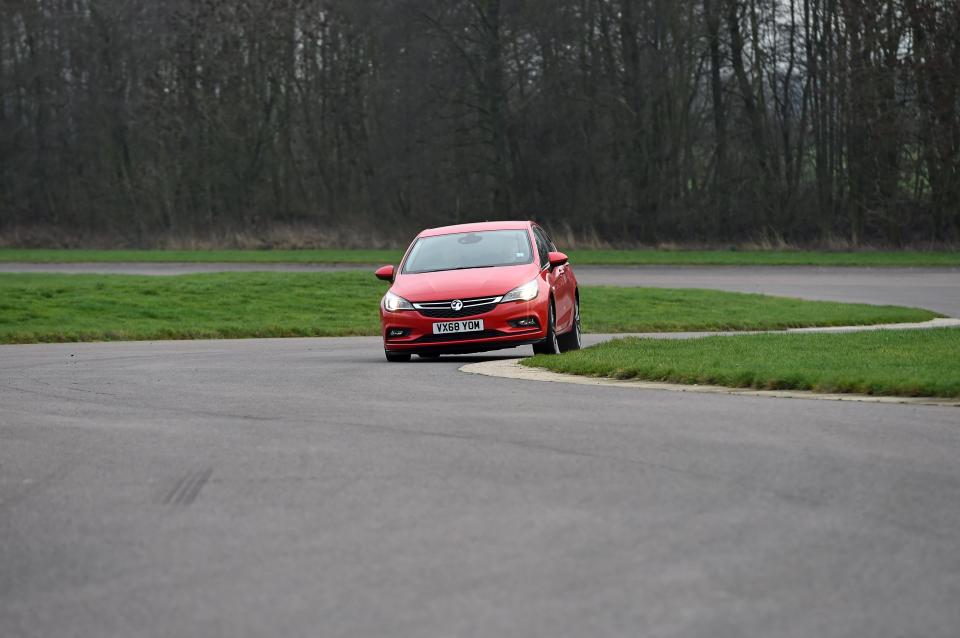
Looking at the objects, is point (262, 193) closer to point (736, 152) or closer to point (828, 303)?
point (736, 152)

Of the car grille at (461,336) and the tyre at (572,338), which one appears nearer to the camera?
the car grille at (461,336)

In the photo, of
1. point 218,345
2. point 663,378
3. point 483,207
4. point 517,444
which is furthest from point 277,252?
point 517,444

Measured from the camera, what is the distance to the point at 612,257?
4934 centimetres

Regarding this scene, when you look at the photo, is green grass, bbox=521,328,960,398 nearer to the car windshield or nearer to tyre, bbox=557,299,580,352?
tyre, bbox=557,299,580,352

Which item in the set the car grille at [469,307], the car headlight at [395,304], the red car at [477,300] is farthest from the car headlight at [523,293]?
the car headlight at [395,304]

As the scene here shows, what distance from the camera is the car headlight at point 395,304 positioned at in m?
17.8

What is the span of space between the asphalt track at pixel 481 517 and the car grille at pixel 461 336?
4.80 m

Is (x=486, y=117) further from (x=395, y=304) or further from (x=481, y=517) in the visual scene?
(x=481, y=517)

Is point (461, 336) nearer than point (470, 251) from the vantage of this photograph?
Yes

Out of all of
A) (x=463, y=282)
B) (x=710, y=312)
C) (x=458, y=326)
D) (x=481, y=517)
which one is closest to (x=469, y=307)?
(x=458, y=326)

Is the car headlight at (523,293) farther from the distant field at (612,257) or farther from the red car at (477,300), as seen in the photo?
the distant field at (612,257)

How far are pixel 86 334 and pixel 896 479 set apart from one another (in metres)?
19.9

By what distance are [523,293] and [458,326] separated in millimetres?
837

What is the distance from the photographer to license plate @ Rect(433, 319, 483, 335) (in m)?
17.5
